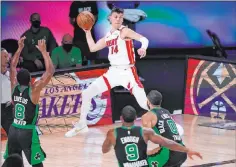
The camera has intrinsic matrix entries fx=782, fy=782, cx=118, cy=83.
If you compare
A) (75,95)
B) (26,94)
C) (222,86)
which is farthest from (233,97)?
(26,94)

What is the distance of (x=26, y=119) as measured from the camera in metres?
9.87

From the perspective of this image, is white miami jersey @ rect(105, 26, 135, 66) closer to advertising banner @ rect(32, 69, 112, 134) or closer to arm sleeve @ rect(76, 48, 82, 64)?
advertising banner @ rect(32, 69, 112, 134)

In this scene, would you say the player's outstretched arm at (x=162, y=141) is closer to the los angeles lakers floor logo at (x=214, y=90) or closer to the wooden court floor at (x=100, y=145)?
the wooden court floor at (x=100, y=145)

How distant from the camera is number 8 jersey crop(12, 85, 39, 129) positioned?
388 inches

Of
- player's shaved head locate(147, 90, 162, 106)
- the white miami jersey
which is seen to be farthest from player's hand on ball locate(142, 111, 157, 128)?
the white miami jersey

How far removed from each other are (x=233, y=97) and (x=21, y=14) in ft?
16.2

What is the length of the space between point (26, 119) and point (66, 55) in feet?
19.9

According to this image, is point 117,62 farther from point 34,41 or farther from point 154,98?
point 154,98

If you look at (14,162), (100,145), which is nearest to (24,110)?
(14,162)

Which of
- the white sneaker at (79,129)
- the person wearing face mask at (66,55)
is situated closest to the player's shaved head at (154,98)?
the white sneaker at (79,129)

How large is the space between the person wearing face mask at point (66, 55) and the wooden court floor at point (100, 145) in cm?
142

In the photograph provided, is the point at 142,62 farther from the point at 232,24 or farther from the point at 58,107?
the point at 58,107

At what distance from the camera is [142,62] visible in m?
20.7

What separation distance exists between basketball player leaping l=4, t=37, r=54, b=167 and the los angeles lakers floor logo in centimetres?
733
